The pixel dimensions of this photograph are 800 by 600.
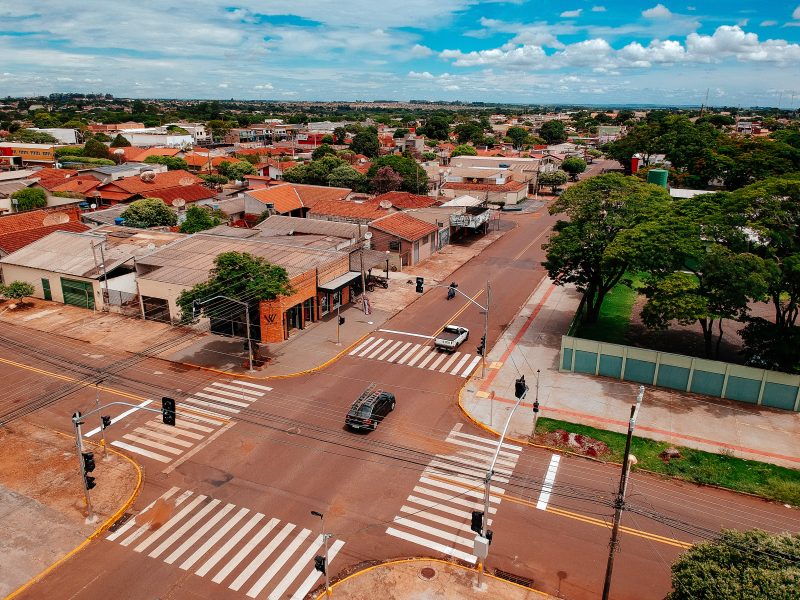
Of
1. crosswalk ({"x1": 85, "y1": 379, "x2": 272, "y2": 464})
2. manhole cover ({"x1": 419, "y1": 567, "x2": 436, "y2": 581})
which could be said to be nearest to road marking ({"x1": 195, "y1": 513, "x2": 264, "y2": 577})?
manhole cover ({"x1": 419, "y1": 567, "x2": 436, "y2": 581})

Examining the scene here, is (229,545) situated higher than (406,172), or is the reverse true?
(406,172)

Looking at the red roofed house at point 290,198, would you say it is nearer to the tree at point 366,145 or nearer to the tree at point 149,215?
the tree at point 149,215

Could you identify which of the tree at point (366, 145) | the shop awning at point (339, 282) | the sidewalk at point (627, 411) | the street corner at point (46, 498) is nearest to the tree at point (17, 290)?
the street corner at point (46, 498)

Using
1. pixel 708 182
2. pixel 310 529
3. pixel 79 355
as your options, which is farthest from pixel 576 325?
pixel 708 182

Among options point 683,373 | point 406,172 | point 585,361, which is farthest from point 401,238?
point 406,172

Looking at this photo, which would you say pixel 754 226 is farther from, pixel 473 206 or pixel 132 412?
pixel 473 206

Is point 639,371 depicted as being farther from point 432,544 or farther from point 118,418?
point 118,418

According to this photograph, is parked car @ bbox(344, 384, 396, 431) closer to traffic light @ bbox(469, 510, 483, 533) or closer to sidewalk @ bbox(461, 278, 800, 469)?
sidewalk @ bbox(461, 278, 800, 469)
